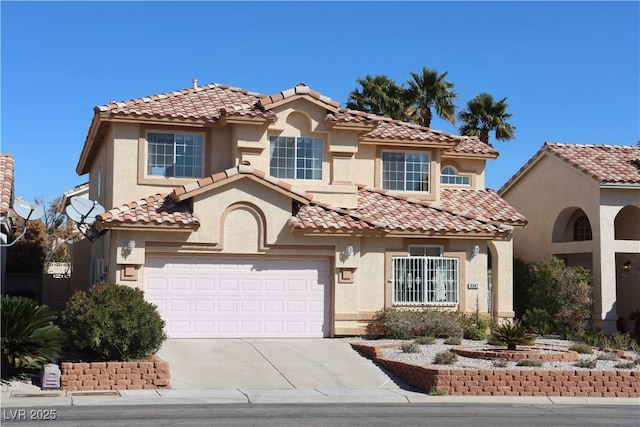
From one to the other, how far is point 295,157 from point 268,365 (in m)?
7.86

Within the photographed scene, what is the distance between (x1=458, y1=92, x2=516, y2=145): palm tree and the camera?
40219 millimetres

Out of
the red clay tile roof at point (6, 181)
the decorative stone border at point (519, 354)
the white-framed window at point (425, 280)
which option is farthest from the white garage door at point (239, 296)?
the decorative stone border at point (519, 354)

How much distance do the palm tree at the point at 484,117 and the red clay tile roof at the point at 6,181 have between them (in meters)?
20.1

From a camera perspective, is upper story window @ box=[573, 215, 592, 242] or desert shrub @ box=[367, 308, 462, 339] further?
upper story window @ box=[573, 215, 592, 242]

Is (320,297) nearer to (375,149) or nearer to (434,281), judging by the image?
(434,281)

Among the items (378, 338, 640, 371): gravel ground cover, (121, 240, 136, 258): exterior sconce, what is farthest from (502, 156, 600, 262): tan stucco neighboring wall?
(121, 240, 136, 258): exterior sconce

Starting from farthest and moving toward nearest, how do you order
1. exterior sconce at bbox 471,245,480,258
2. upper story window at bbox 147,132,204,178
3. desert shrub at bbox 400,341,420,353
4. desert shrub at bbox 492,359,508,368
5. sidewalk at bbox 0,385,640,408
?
1. exterior sconce at bbox 471,245,480,258
2. upper story window at bbox 147,132,204,178
3. desert shrub at bbox 400,341,420,353
4. desert shrub at bbox 492,359,508,368
5. sidewalk at bbox 0,385,640,408

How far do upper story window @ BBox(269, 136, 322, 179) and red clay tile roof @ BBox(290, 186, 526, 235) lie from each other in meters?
1.39

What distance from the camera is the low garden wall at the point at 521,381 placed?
18984 millimetres

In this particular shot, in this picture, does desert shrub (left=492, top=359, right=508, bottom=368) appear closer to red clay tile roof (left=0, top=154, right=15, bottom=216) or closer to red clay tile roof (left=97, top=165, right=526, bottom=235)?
red clay tile roof (left=97, top=165, right=526, bottom=235)

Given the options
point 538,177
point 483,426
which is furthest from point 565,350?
point 538,177

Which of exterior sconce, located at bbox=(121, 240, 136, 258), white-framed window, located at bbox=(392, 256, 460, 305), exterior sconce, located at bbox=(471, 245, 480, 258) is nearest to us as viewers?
exterior sconce, located at bbox=(121, 240, 136, 258)

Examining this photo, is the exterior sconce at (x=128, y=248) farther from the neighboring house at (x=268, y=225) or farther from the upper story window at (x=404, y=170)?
the upper story window at (x=404, y=170)

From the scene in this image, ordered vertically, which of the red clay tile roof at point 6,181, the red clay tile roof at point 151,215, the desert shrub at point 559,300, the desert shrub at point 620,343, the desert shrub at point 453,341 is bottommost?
the desert shrub at point 620,343
